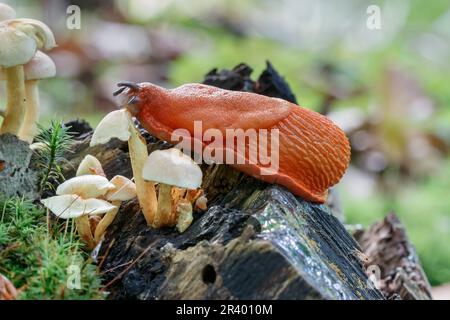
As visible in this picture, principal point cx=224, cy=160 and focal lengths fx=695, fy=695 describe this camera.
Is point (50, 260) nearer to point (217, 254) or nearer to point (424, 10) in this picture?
point (217, 254)

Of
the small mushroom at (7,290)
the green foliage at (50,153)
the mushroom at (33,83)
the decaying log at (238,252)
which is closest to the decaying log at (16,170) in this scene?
the green foliage at (50,153)

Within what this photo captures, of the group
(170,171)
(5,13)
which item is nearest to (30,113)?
(5,13)

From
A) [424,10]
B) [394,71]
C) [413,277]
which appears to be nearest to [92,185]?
[413,277]

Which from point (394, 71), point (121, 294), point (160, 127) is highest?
point (160, 127)

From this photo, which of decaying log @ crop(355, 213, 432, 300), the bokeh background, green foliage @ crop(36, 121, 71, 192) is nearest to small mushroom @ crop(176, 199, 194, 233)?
green foliage @ crop(36, 121, 71, 192)

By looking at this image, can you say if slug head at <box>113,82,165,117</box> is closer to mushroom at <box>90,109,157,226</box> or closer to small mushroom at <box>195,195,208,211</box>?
mushroom at <box>90,109,157,226</box>

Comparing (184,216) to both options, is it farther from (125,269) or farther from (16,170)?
(16,170)
